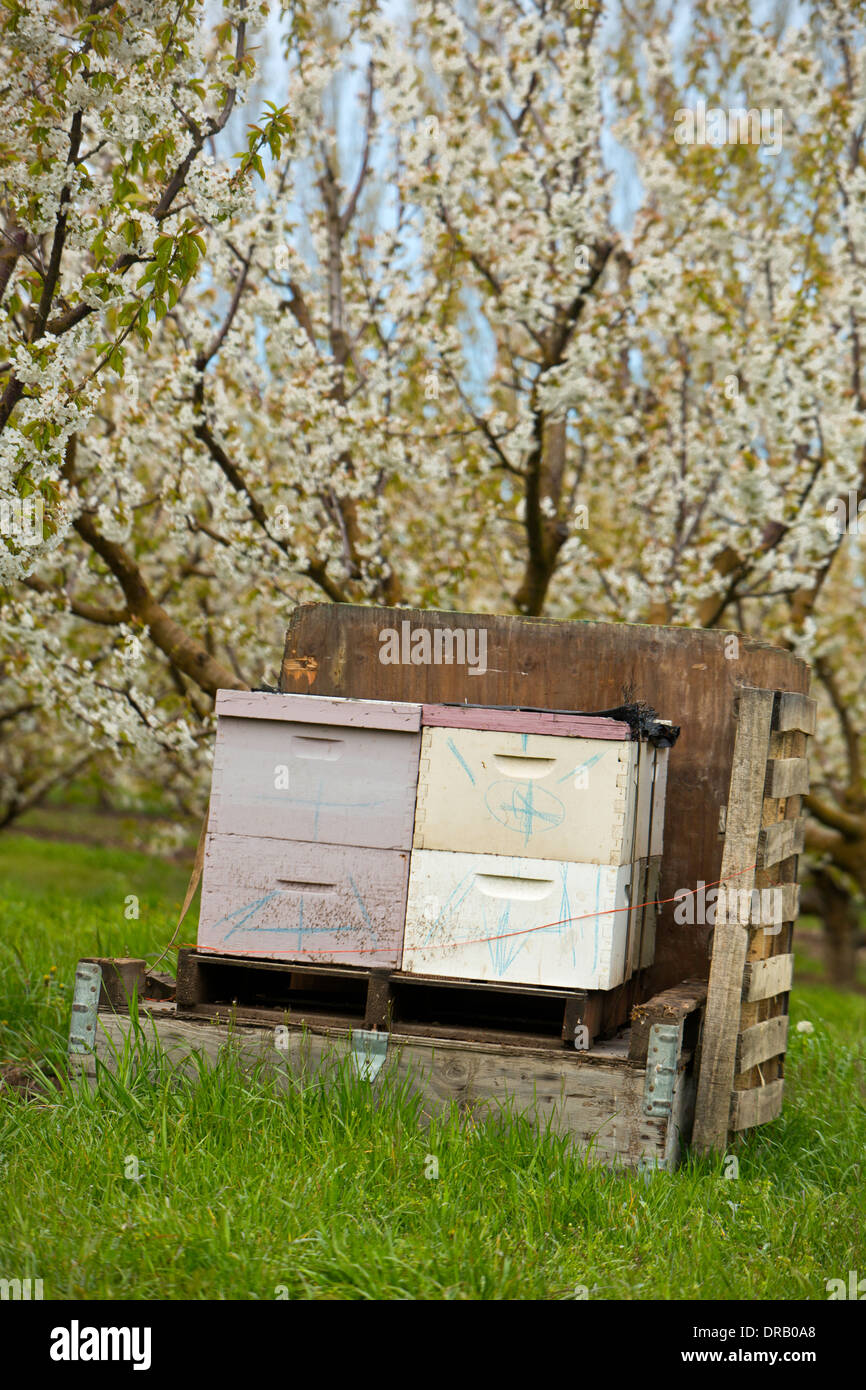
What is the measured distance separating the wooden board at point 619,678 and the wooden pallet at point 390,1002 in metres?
0.62

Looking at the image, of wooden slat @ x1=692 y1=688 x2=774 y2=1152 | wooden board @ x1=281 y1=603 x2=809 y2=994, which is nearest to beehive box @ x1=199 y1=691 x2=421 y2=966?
wooden board @ x1=281 y1=603 x2=809 y2=994

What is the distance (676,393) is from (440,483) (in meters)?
2.02

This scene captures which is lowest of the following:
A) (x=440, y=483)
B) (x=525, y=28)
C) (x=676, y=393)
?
(x=440, y=483)

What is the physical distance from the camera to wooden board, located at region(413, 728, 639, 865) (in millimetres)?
4078

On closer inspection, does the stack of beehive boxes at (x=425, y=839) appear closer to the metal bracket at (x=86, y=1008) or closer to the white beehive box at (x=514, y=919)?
the white beehive box at (x=514, y=919)

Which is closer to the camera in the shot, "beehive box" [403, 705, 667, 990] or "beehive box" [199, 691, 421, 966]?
"beehive box" [403, 705, 667, 990]

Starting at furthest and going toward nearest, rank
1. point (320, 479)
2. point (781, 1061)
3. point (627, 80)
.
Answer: point (627, 80)
point (320, 479)
point (781, 1061)

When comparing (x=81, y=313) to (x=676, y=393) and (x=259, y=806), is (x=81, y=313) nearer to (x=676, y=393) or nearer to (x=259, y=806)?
(x=259, y=806)

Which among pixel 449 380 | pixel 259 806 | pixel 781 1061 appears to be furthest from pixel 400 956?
pixel 449 380

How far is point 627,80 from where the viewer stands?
9172mm

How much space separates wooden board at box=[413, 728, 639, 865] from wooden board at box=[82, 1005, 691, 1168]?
706mm

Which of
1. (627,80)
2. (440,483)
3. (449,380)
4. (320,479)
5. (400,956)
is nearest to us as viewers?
(400,956)

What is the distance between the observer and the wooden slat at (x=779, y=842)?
4520 millimetres

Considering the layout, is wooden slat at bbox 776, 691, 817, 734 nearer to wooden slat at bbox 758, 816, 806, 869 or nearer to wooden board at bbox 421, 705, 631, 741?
wooden slat at bbox 758, 816, 806, 869
